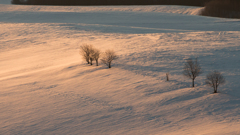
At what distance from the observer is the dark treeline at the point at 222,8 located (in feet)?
169

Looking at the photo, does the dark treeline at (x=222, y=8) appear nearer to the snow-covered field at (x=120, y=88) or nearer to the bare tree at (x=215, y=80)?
the snow-covered field at (x=120, y=88)

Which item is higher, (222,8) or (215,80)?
(222,8)

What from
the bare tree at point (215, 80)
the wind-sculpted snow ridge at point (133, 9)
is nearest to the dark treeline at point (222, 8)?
the wind-sculpted snow ridge at point (133, 9)

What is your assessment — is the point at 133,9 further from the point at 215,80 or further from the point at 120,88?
the point at 215,80

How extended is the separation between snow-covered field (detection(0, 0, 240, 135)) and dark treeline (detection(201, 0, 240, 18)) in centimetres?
2408

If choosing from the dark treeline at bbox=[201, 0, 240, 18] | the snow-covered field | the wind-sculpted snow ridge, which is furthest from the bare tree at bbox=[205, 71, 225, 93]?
the wind-sculpted snow ridge

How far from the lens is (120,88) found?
16.2 metres

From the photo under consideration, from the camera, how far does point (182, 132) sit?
1107 cm

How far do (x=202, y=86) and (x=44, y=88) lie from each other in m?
9.92

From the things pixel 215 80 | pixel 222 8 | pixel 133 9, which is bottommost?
pixel 215 80

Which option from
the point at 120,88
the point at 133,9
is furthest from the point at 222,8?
the point at 120,88

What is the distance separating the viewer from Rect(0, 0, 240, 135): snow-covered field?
39.8 ft

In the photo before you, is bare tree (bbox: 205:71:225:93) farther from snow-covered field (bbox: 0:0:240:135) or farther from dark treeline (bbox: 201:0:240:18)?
dark treeline (bbox: 201:0:240:18)

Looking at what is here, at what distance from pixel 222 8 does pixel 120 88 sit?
141 feet
